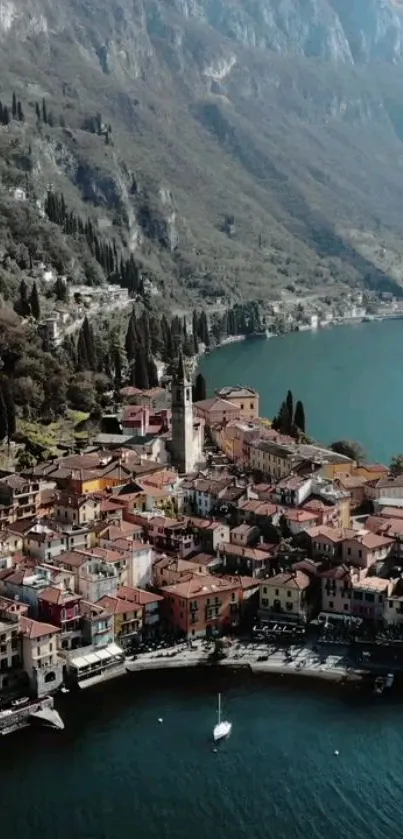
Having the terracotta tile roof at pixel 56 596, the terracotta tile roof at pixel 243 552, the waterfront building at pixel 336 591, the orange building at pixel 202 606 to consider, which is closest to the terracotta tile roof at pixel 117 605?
the terracotta tile roof at pixel 56 596

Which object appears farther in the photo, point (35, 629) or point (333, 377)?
point (333, 377)

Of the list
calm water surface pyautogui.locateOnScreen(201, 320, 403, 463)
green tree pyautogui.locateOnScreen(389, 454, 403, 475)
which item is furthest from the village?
calm water surface pyautogui.locateOnScreen(201, 320, 403, 463)

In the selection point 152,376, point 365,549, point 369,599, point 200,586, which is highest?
point 152,376

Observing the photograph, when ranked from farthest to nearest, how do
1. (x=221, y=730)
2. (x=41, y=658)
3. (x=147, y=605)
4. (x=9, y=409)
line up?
1. (x=9, y=409)
2. (x=147, y=605)
3. (x=41, y=658)
4. (x=221, y=730)

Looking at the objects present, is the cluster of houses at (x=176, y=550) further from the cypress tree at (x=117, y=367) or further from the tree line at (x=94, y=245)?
the tree line at (x=94, y=245)

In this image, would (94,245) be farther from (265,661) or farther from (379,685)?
(379,685)

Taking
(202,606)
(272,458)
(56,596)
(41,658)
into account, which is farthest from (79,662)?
(272,458)

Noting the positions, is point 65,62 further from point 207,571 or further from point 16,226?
point 207,571
